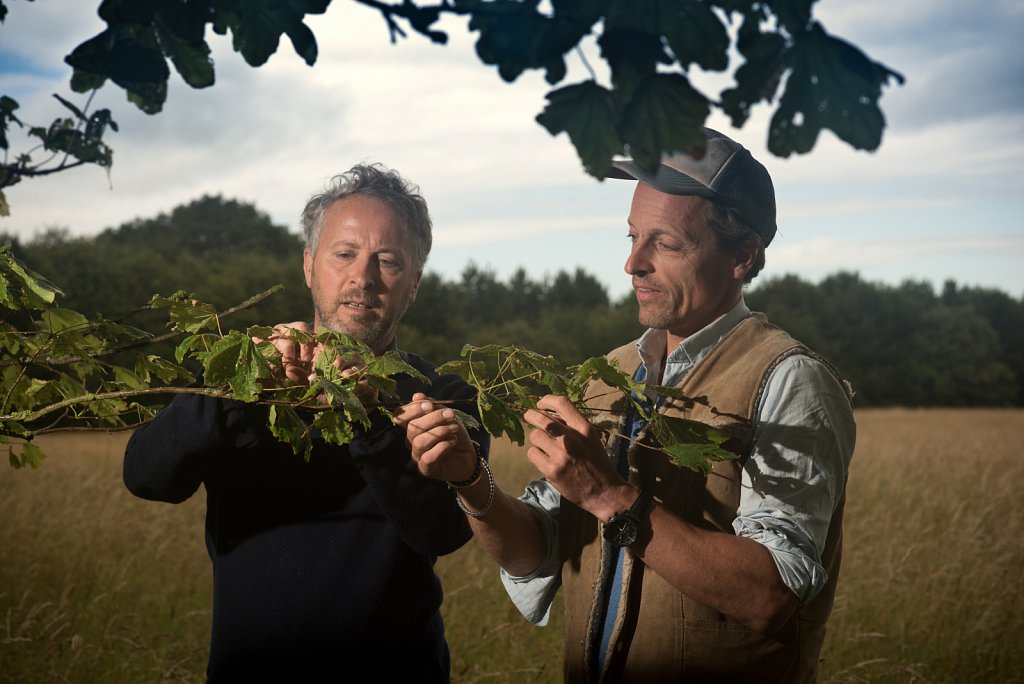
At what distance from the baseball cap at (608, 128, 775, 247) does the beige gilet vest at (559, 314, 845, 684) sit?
0.32 m

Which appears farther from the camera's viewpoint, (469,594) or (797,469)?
(469,594)

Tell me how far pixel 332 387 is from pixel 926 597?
5.71 m

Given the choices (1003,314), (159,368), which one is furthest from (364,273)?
(1003,314)

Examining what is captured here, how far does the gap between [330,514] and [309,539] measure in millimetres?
91

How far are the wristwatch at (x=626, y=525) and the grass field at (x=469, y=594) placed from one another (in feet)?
6.85

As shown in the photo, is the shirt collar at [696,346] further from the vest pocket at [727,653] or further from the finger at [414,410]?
the finger at [414,410]

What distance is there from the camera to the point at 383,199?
2707mm

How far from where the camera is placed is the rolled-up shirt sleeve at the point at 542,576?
2604 mm

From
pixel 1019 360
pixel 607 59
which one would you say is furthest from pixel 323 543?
pixel 1019 360

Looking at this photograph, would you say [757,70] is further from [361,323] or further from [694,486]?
[361,323]

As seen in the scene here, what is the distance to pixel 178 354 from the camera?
190 cm

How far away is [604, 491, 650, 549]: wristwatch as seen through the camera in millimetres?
2090

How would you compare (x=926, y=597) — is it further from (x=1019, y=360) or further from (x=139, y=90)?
(x=1019, y=360)

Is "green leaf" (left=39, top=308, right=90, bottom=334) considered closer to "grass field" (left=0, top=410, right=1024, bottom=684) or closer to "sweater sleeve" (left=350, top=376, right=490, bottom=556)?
"sweater sleeve" (left=350, top=376, right=490, bottom=556)
